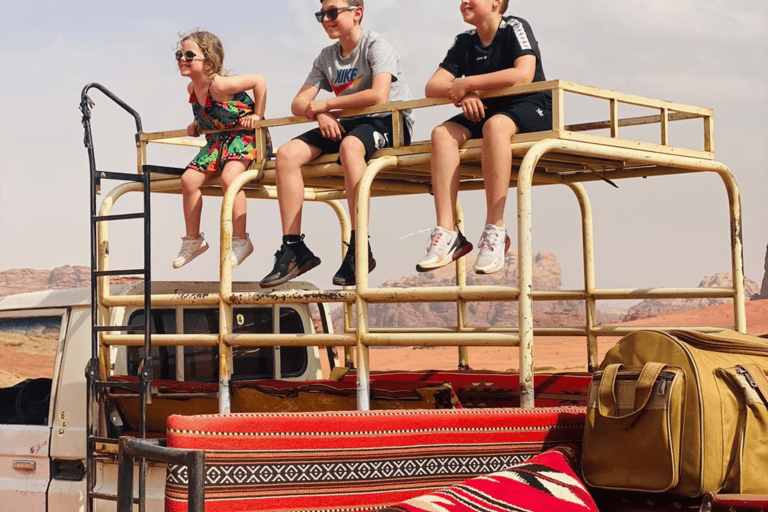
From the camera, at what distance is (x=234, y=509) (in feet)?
11.0

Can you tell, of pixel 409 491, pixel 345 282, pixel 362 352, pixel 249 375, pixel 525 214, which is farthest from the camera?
pixel 249 375

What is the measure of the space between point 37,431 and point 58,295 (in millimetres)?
672

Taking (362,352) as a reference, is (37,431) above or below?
below

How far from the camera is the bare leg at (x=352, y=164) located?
16.6 ft

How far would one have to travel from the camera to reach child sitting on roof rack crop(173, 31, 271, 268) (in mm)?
5715

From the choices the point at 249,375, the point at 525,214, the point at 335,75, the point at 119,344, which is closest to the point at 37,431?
the point at 119,344

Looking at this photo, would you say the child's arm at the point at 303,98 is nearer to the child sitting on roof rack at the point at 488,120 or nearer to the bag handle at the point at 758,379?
the child sitting on roof rack at the point at 488,120

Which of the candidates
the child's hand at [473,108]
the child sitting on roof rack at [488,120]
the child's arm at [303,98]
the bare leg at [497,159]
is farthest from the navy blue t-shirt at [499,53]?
the child's arm at [303,98]

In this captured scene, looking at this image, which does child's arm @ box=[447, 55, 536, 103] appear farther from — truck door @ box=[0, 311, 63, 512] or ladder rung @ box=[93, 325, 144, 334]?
truck door @ box=[0, 311, 63, 512]

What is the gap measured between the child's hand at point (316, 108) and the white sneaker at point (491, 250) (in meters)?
1.07

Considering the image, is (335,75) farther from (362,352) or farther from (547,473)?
(547,473)

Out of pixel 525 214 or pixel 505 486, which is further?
pixel 525 214

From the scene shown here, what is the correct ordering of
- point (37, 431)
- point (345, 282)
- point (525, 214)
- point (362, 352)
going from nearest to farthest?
1. point (525, 214)
2. point (362, 352)
3. point (345, 282)
4. point (37, 431)

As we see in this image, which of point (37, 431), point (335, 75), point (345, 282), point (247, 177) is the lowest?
point (37, 431)
